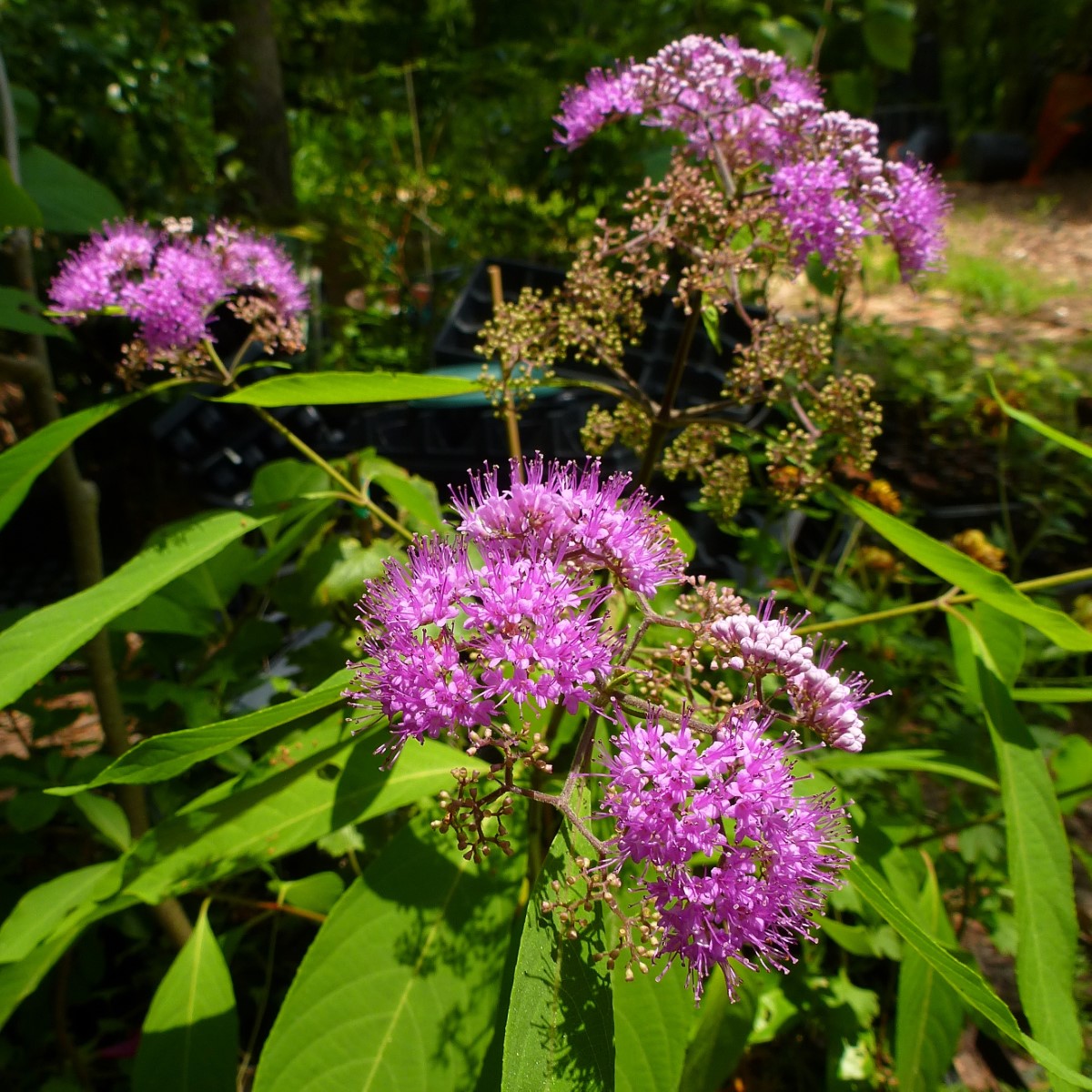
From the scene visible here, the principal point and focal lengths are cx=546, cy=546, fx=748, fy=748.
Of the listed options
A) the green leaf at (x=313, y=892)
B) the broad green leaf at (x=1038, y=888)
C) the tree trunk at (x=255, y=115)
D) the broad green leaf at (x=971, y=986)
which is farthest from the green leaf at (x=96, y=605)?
the tree trunk at (x=255, y=115)

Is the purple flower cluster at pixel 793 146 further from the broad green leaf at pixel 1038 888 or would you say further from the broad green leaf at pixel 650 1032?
the broad green leaf at pixel 650 1032

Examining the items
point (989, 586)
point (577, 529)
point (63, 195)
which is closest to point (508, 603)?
point (577, 529)

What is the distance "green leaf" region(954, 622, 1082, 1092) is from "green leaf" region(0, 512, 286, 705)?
3.19 feet

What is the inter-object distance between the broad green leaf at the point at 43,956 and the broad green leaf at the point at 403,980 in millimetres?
234

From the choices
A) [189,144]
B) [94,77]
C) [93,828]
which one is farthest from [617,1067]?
[189,144]

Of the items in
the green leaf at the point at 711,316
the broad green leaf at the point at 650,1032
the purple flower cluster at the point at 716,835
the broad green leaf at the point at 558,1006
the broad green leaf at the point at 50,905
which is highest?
the green leaf at the point at 711,316

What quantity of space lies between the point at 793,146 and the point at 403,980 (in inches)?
44.1

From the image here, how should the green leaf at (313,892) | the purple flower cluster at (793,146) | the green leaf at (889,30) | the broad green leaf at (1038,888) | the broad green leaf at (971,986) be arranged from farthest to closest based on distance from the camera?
the green leaf at (889,30) < the green leaf at (313,892) < the purple flower cluster at (793,146) < the broad green leaf at (1038,888) < the broad green leaf at (971,986)

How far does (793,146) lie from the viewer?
0.99m

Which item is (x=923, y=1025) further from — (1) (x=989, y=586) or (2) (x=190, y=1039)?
(2) (x=190, y=1039)

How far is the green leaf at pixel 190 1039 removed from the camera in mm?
887

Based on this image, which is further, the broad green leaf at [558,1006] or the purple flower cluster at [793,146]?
the purple flower cluster at [793,146]

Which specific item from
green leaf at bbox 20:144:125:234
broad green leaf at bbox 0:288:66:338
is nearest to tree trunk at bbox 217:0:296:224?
green leaf at bbox 20:144:125:234

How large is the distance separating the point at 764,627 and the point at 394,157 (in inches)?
152
